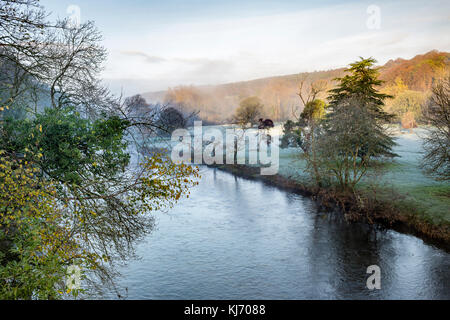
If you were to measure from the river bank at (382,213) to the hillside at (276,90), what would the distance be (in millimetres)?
33744

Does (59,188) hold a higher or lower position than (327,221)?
higher

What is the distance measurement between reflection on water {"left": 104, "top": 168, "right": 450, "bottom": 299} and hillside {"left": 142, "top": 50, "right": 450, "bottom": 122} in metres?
37.7

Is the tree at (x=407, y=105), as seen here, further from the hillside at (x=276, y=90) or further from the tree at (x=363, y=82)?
the tree at (x=363, y=82)

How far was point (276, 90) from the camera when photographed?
91750mm

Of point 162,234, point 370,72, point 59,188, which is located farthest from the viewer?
point 370,72

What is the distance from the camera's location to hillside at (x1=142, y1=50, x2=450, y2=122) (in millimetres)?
61750

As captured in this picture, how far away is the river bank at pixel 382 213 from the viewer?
20312 millimetres

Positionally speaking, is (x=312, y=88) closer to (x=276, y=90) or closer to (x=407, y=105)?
(x=407, y=105)

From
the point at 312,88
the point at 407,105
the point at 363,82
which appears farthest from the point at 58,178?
the point at 407,105

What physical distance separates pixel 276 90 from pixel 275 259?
76763mm

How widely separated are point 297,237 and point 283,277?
17.4ft

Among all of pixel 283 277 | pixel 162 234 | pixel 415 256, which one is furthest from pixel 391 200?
pixel 162 234

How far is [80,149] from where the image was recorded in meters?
12.0
